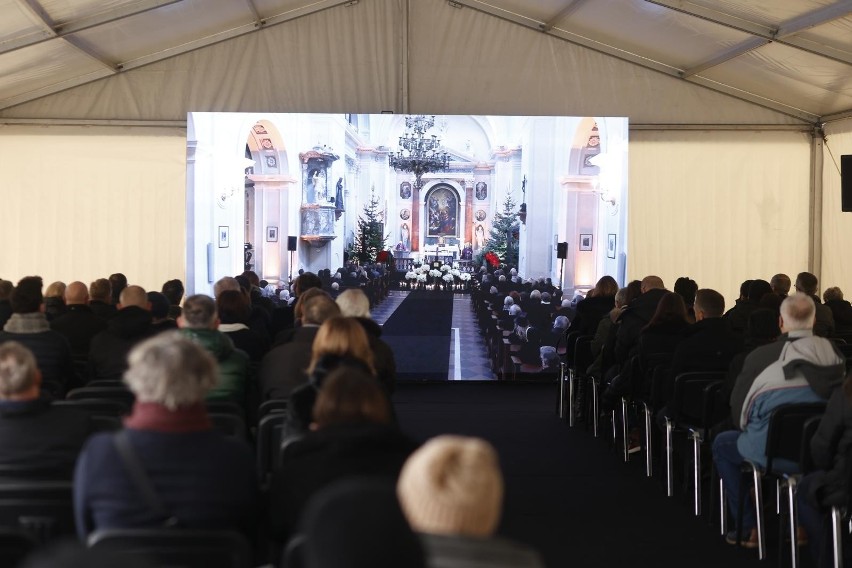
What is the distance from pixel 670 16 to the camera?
970 cm

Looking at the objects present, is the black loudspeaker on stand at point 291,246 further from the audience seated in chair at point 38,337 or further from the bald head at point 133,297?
the audience seated in chair at point 38,337

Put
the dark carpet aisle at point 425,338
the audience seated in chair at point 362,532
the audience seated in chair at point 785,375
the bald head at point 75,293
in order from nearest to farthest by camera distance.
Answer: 1. the audience seated in chair at point 362,532
2. the audience seated in chair at point 785,375
3. the bald head at point 75,293
4. the dark carpet aisle at point 425,338

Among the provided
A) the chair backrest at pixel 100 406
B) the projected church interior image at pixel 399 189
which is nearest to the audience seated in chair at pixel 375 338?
the chair backrest at pixel 100 406

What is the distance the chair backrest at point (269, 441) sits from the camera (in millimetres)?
4453

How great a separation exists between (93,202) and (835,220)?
783 centimetres

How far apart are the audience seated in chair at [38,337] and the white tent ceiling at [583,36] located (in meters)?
3.70

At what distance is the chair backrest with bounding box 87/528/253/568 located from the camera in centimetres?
254

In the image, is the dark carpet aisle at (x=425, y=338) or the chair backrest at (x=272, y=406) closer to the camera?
the chair backrest at (x=272, y=406)

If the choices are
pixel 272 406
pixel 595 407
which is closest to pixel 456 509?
pixel 272 406

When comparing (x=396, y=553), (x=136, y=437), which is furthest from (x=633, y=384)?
(x=396, y=553)

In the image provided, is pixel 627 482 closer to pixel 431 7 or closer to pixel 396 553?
pixel 396 553

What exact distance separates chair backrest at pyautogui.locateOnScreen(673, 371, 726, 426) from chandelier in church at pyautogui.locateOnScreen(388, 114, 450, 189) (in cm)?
539

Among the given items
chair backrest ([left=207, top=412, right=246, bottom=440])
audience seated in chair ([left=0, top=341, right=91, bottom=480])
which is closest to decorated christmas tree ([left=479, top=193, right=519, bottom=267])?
chair backrest ([left=207, top=412, right=246, bottom=440])

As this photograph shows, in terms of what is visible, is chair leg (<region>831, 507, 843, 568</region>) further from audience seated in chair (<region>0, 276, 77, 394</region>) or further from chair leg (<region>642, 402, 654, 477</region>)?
audience seated in chair (<region>0, 276, 77, 394</region>)
